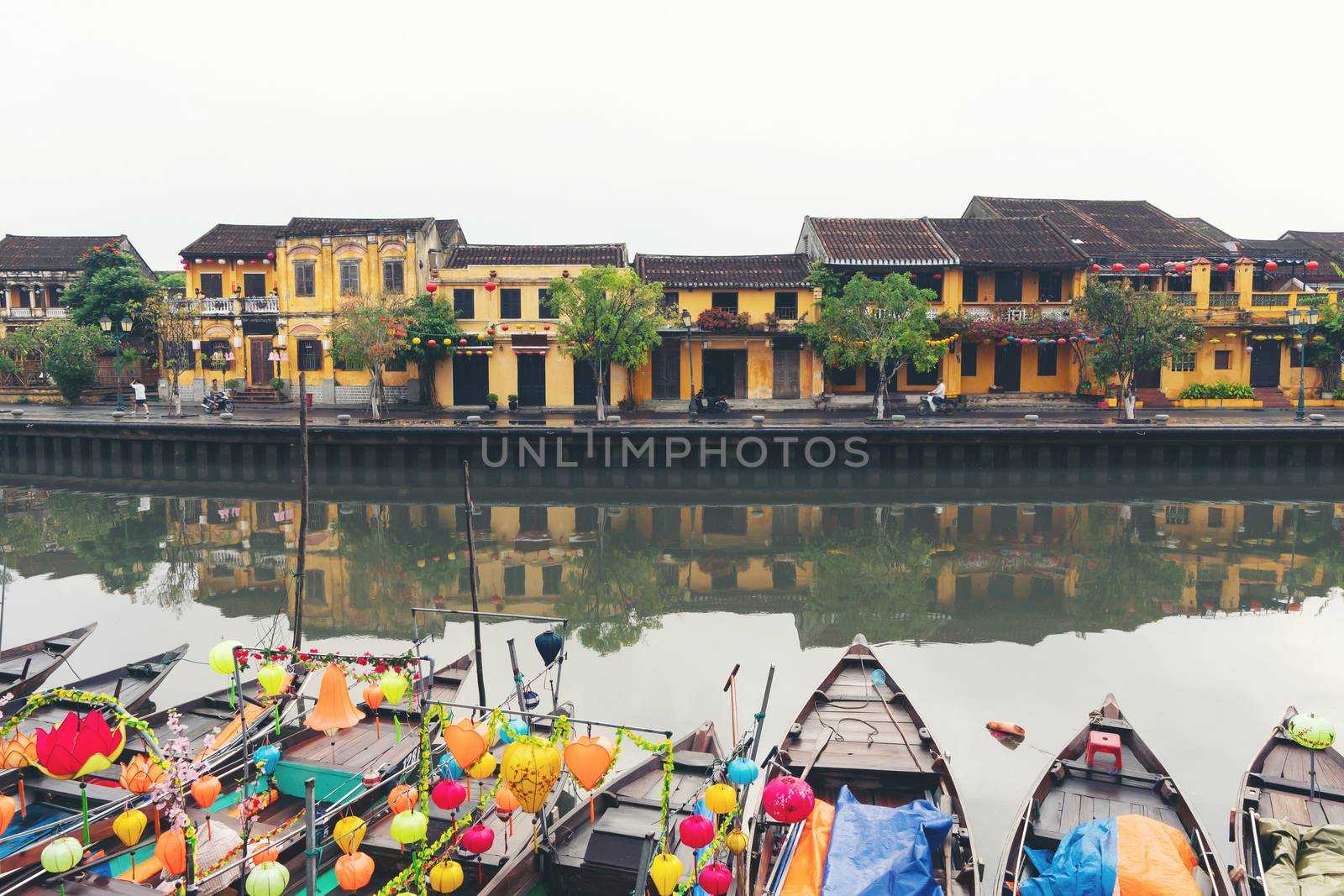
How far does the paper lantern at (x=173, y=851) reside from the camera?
7.13m

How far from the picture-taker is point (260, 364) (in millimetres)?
38875

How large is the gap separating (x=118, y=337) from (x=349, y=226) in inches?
460

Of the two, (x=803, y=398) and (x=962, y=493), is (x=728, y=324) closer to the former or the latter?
(x=803, y=398)

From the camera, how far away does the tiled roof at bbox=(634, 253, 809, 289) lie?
36625mm

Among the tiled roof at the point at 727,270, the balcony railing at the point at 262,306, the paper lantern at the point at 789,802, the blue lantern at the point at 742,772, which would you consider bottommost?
the paper lantern at the point at 789,802

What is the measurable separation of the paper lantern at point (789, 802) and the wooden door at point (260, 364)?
36.3 m

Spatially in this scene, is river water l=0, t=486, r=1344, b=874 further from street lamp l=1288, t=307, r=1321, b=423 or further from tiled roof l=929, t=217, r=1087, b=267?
tiled roof l=929, t=217, r=1087, b=267

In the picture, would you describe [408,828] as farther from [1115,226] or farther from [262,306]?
[1115,226]

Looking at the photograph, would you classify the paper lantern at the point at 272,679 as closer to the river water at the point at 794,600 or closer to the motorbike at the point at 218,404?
the river water at the point at 794,600

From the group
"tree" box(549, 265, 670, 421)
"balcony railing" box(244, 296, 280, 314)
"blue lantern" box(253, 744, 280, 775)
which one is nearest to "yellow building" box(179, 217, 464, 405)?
"balcony railing" box(244, 296, 280, 314)

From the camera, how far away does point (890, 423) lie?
104 ft

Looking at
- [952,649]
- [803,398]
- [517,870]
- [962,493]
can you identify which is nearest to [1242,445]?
[962,493]

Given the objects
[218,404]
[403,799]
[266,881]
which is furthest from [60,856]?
[218,404]

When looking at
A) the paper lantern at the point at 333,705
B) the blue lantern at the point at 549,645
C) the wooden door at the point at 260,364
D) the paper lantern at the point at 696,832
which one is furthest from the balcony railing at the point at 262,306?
the paper lantern at the point at 696,832
